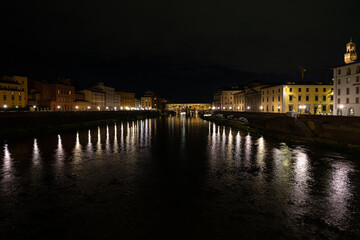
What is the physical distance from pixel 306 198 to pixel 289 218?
2.50 metres

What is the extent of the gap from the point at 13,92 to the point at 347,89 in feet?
289

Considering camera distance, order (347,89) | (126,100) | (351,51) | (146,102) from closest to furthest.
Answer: (347,89), (351,51), (126,100), (146,102)

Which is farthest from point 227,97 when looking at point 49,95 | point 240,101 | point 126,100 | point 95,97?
point 49,95

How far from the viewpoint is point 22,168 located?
14297 mm

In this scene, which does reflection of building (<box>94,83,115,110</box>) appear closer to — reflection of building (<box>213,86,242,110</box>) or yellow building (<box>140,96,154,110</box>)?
yellow building (<box>140,96,154,110</box>)

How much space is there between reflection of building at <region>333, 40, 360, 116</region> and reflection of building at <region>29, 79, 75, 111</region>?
86.3 metres

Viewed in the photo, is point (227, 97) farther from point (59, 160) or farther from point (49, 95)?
point (59, 160)

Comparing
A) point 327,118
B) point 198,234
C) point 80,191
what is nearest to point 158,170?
point 80,191

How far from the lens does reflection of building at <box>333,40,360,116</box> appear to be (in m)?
47.6

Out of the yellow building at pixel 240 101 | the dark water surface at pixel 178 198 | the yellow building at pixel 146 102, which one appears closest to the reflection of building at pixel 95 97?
the yellow building at pixel 146 102

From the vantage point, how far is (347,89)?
50031 millimetres

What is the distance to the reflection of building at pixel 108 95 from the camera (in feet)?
391

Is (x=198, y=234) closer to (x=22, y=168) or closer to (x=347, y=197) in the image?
(x=347, y=197)

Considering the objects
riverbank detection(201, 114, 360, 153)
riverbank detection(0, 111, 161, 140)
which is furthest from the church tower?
riverbank detection(0, 111, 161, 140)
